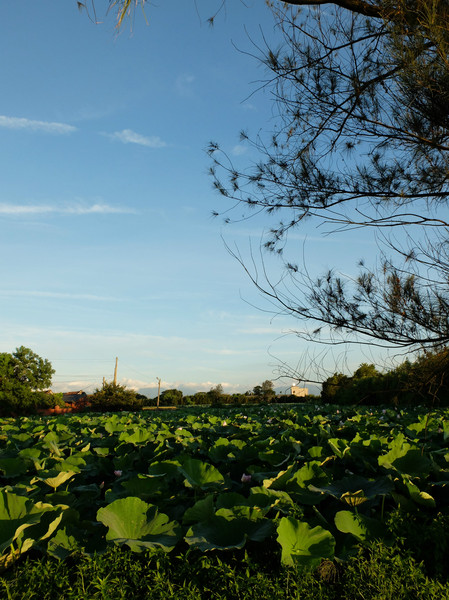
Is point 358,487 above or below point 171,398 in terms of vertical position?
above

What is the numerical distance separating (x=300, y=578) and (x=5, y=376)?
23.9 m

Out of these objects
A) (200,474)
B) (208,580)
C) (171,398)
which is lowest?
(171,398)

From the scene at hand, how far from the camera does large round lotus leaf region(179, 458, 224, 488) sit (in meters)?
1.73

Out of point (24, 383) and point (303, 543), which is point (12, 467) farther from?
point (24, 383)

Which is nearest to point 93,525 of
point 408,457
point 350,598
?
point 350,598

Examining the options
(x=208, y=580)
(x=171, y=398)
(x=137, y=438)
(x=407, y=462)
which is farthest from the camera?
→ (x=171, y=398)

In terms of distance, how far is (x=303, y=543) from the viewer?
4.36 ft

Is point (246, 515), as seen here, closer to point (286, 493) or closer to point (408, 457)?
point (286, 493)

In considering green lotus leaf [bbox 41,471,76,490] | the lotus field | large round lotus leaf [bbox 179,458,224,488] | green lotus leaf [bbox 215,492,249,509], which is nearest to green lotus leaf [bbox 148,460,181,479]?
the lotus field

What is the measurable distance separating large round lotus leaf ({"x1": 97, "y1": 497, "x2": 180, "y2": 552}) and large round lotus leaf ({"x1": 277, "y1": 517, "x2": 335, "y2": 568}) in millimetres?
334

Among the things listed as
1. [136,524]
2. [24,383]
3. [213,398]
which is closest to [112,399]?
[24,383]

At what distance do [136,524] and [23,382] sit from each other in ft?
82.2

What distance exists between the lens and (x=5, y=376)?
22203 millimetres

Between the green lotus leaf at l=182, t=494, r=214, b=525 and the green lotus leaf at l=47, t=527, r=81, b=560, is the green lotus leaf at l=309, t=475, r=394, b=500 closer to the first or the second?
the green lotus leaf at l=182, t=494, r=214, b=525
